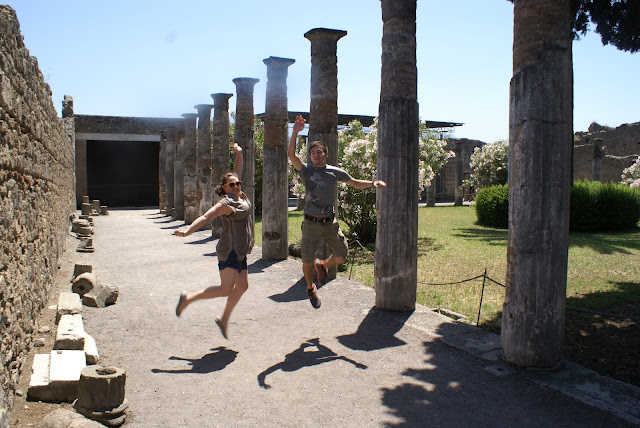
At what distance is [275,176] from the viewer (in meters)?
10.9

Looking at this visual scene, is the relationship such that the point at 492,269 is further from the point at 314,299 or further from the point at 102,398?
the point at 102,398

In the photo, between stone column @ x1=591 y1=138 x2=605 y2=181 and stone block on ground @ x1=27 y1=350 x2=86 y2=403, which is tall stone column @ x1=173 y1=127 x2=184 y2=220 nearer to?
stone block on ground @ x1=27 y1=350 x2=86 y2=403

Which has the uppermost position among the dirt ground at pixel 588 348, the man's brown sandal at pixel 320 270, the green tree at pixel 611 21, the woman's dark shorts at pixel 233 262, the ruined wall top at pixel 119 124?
the ruined wall top at pixel 119 124

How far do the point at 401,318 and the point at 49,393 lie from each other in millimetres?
3657

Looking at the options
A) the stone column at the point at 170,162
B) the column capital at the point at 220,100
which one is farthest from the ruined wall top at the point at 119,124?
the column capital at the point at 220,100

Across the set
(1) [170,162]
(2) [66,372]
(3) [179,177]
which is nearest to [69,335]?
(2) [66,372]

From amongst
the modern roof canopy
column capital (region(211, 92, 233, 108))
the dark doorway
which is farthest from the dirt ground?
the dark doorway

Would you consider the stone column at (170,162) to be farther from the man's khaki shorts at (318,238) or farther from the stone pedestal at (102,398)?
the stone pedestal at (102,398)

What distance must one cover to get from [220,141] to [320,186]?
11.2m

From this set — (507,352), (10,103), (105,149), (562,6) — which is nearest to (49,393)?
→ (10,103)

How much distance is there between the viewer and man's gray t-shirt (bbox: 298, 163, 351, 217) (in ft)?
18.8

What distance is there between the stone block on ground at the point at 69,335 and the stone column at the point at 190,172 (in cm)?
1560

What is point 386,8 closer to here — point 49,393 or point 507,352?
point 507,352

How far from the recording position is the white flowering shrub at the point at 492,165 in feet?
88.3
